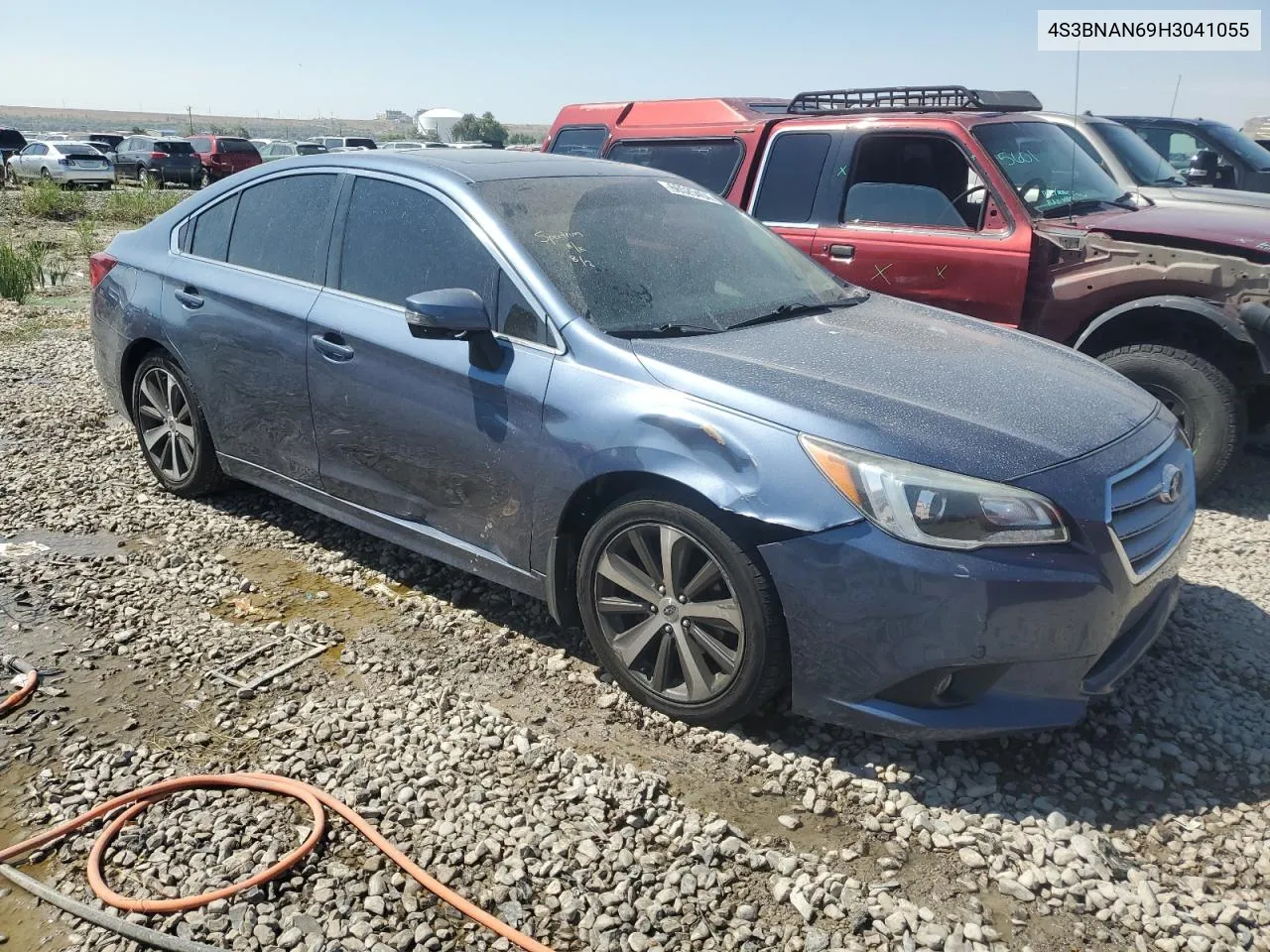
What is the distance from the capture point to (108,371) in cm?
540

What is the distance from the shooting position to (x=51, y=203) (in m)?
19.5

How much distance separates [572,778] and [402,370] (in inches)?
63.8

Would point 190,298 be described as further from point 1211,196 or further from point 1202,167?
point 1202,167

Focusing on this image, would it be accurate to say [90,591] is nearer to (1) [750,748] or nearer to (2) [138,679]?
(2) [138,679]

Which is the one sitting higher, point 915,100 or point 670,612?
point 915,100

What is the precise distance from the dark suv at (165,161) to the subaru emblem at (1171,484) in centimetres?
3336

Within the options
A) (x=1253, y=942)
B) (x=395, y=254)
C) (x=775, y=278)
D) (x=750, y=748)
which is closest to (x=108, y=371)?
(x=395, y=254)

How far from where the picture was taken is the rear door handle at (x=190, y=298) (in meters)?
4.72

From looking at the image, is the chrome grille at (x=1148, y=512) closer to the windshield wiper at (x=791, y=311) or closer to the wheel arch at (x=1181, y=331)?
the windshield wiper at (x=791, y=311)

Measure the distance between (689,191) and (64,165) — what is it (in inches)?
1259

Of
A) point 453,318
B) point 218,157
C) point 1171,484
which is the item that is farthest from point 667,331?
point 218,157

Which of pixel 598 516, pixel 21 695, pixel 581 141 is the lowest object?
pixel 21 695

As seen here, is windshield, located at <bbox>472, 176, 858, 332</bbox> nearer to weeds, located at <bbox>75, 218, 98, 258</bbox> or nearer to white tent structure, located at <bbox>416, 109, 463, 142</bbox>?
weeds, located at <bbox>75, 218, 98, 258</bbox>

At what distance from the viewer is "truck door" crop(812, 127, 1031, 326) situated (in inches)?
221
